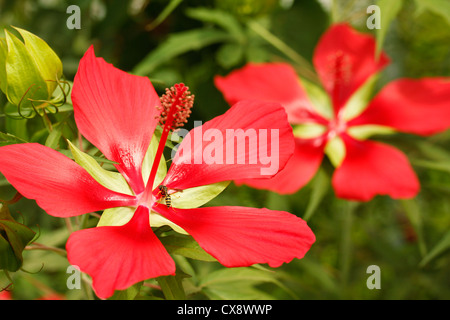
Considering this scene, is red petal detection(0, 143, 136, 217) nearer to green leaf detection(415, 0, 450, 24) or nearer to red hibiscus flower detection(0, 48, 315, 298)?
red hibiscus flower detection(0, 48, 315, 298)

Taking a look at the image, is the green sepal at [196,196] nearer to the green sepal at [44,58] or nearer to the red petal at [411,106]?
the green sepal at [44,58]

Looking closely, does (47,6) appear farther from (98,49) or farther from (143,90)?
Answer: (143,90)

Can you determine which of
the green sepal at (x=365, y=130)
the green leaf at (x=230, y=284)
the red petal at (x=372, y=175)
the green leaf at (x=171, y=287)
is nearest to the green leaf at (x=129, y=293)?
the green leaf at (x=171, y=287)

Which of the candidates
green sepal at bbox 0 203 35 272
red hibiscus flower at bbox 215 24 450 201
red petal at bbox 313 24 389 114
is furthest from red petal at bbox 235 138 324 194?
green sepal at bbox 0 203 35 272

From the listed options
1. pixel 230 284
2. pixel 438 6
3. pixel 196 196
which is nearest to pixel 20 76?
pixel 196 196

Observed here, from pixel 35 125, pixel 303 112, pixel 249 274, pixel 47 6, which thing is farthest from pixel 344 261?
pixel 47 6

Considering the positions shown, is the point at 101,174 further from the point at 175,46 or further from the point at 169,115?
the point at 175,46
